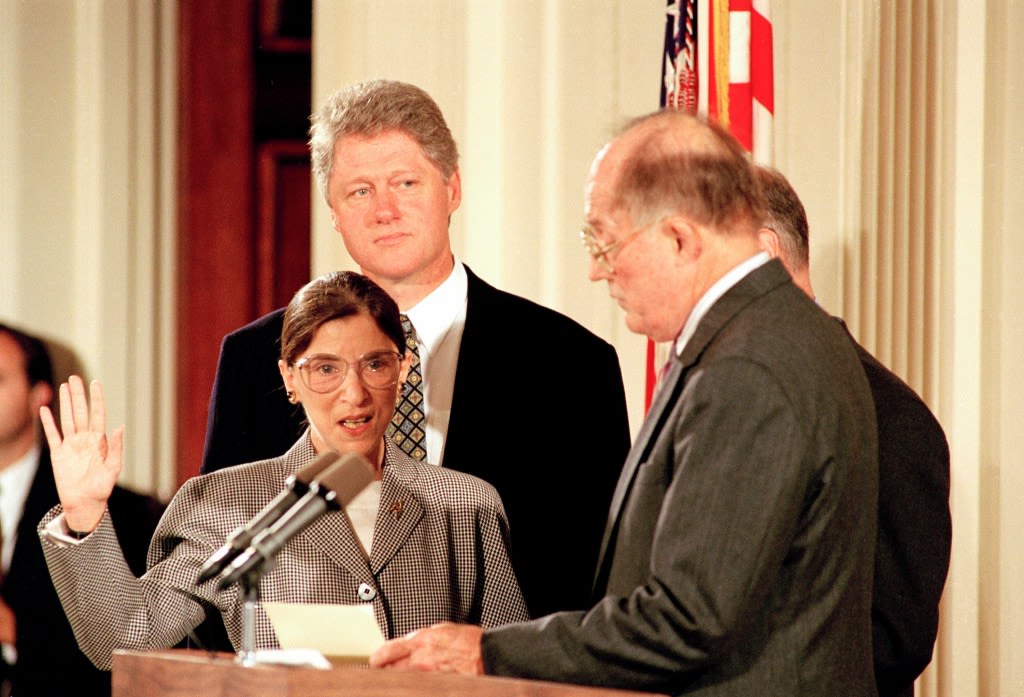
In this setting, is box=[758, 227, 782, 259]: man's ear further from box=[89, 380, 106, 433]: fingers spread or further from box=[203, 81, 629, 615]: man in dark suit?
box=[89, 380, 106, 433]: fingers spread

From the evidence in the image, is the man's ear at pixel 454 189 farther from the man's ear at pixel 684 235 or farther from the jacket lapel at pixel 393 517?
the man's ear at pixel 684 235

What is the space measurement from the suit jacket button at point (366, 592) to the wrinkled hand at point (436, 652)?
1.57 feet

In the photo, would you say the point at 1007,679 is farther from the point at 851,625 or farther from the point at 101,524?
the point at 101,524

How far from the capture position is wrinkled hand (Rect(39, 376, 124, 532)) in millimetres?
2365

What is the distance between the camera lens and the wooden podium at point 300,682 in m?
1.70

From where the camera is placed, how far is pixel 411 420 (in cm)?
285

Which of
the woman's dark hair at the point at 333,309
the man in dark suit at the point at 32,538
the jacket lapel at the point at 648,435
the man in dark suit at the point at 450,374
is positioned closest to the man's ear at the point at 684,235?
the jacket lapel at the point at 648,435

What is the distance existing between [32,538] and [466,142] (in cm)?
177

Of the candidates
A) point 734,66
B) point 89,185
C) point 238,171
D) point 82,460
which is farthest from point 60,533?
point 238,171

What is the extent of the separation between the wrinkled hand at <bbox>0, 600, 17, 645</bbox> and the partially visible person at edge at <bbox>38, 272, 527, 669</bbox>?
4.93 ft

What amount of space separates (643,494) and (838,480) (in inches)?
10.9

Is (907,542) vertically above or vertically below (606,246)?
below

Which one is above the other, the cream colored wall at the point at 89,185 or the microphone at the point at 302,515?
the cream colored wall at the point at 89,185

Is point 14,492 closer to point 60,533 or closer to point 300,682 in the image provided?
point 60,533
